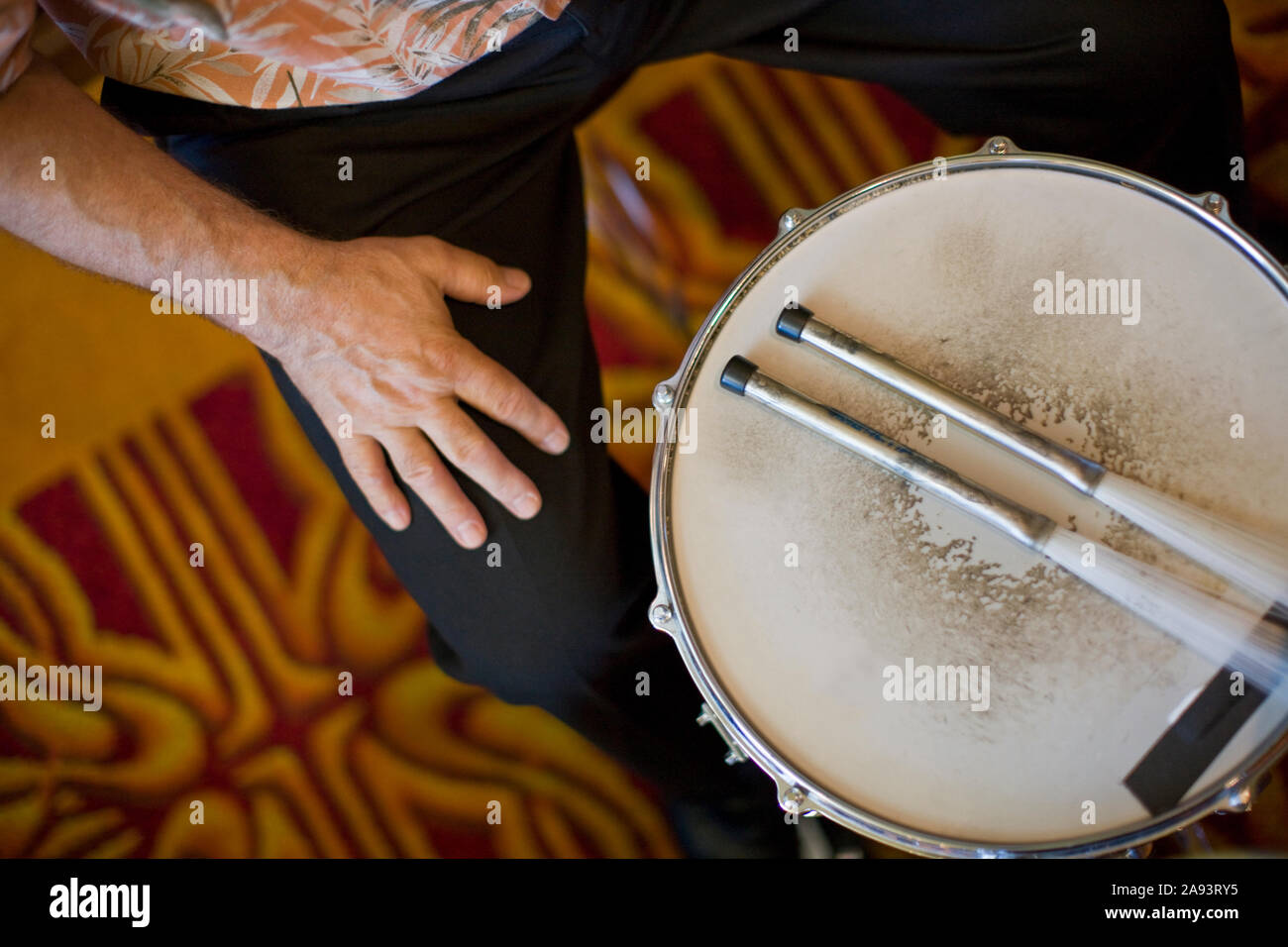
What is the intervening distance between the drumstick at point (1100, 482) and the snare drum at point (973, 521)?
0.04 ft

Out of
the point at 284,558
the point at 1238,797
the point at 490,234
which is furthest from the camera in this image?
the point at 284,558

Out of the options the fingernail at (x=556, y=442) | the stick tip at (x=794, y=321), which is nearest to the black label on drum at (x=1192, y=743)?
the stick tip at (x=794, y=321)

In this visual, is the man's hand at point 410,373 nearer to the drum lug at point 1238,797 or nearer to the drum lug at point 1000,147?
the drum lug at point 1000,147

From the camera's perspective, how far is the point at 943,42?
2.25ft

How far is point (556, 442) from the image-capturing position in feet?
2.18

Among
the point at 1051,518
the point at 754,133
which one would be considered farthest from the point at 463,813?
the point at 754,133

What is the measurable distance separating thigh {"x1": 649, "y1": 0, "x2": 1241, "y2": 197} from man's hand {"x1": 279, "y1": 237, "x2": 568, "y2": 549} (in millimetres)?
269

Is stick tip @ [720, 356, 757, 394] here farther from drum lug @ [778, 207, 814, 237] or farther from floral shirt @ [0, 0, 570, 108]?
floral shirt @ [0, 0, 570, 108]

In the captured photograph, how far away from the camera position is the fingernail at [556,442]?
0.66 m

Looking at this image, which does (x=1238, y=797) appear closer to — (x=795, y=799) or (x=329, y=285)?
(x=795, y=799)

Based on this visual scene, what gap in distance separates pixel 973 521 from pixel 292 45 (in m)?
0.55

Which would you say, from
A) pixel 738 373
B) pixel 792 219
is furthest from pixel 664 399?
pixel 792 219

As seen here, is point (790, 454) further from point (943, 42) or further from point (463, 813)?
point (463, 813)
